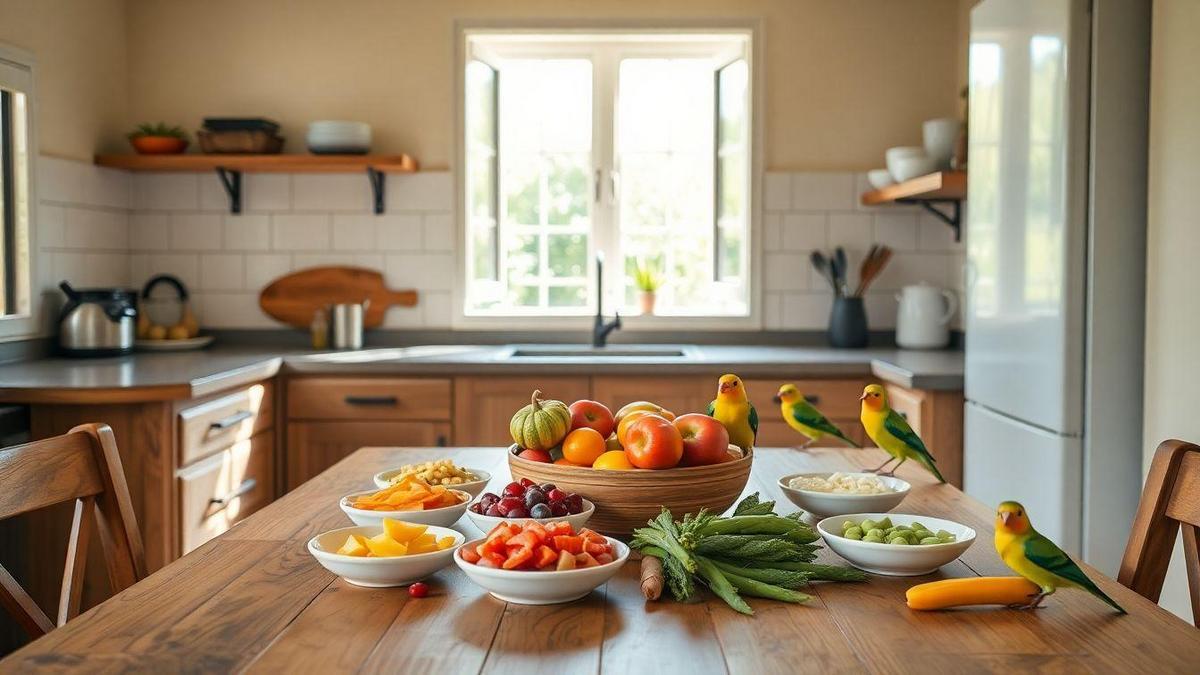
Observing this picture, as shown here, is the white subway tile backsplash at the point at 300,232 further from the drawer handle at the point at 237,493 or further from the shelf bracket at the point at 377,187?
the drawer handle at the point at 237,493

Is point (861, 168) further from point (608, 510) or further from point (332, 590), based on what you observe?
point (332, 590)

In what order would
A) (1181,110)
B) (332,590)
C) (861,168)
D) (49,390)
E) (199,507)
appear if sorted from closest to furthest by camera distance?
(332,590), (1181,110), (49,390), (199,507), (861,168)

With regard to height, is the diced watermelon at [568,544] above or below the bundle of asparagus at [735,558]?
above

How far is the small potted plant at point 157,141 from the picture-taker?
157 inches

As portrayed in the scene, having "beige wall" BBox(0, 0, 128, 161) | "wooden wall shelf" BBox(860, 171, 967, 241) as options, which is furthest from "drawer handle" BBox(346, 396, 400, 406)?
"wooden wall shelf" BBox(860, 171, 967, 241)

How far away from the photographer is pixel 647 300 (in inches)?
169

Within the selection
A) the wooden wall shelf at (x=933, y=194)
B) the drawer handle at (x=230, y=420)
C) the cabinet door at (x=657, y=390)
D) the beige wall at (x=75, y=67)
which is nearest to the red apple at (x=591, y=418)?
the drawer handle at (x=230, y=420)

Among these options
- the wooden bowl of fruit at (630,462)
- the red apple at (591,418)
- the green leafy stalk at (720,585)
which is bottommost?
the green leafy stalk at (720,585)

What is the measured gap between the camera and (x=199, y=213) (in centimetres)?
425

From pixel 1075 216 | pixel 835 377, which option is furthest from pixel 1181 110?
pixel 835 377

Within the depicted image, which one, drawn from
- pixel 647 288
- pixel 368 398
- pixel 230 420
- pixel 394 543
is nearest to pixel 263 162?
pixel 368 398

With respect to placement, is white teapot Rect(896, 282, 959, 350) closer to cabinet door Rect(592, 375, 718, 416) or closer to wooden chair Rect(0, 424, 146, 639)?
cabinet door Rect(592, 375, 718, 416)

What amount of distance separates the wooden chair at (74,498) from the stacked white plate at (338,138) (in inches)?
97.1

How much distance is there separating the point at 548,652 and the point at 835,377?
104 inches
